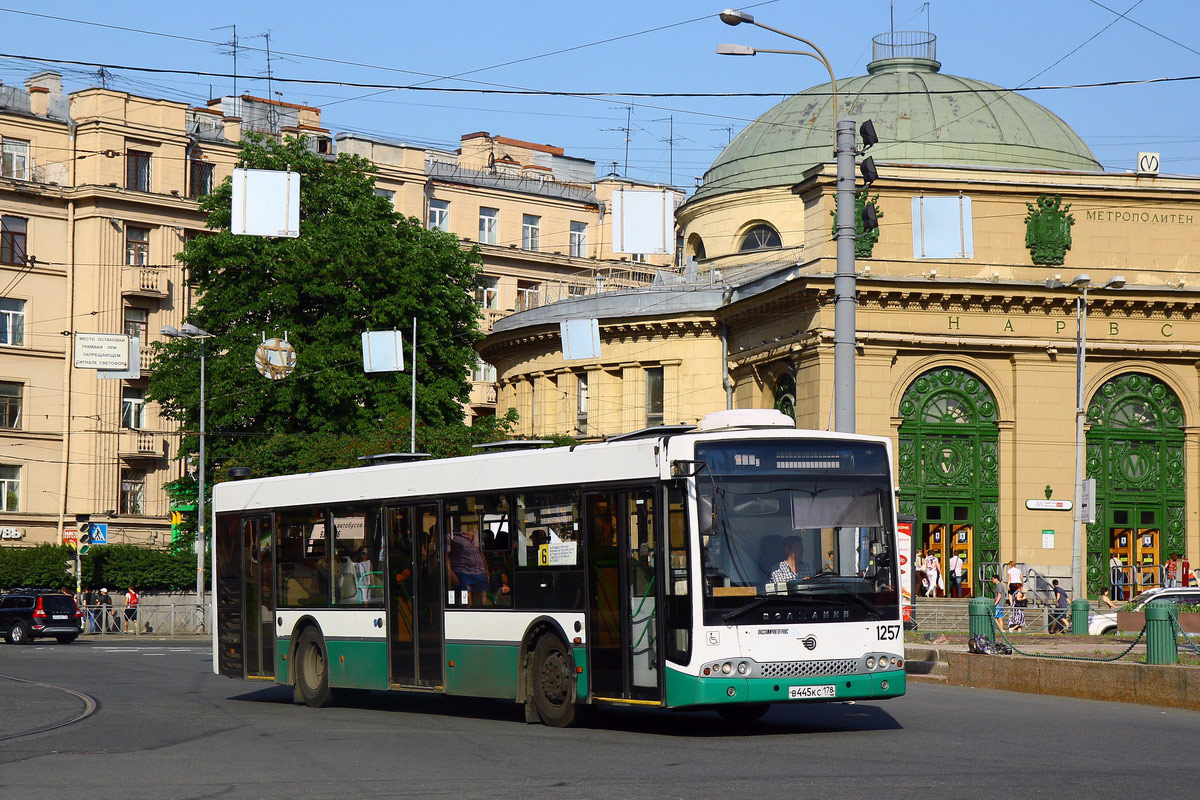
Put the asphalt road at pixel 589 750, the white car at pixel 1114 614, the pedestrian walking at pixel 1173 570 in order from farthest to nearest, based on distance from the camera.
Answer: the pedestrian walking at pixel 1173 570 < the white car at pixel 1114 614 < the asphalt road at pixel 589 750

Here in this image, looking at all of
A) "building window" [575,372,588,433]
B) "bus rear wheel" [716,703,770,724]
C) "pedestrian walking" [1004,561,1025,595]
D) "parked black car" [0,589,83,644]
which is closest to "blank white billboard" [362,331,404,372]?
"parked black car" [0,589,83,644]

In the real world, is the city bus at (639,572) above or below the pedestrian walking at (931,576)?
above

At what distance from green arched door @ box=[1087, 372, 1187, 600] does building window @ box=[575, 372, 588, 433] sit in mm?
17763

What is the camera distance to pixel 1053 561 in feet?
139

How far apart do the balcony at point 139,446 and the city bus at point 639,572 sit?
4712 cm

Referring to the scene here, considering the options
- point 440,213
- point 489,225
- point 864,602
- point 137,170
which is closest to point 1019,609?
point 864,602

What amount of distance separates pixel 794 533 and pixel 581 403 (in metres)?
42.4

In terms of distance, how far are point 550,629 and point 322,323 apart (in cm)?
3244

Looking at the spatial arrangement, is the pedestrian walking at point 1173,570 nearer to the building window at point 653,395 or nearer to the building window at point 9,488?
the building window at point 653,395

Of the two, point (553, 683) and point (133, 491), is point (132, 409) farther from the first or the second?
point (553, 683)

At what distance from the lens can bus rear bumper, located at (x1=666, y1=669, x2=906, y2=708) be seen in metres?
14.0

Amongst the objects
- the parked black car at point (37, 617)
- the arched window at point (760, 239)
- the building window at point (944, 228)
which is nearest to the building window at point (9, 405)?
the parked black car at point (37, 617)

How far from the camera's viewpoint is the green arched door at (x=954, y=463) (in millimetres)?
43250

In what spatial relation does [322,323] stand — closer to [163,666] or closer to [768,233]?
[768,233]
